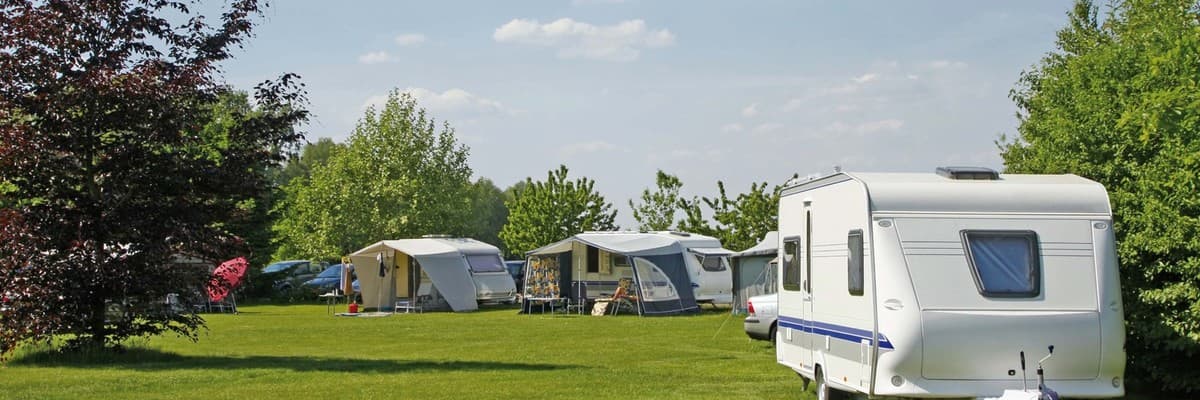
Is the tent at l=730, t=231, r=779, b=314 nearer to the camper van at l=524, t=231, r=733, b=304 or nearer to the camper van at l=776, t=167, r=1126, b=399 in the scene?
the camper van at l=524, t=231, r=733, b=304

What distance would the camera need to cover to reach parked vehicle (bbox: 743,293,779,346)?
1850 cm

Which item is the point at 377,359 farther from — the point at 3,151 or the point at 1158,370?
the point at 1158,370

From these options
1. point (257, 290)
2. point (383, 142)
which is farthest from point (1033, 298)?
point (383, 142)

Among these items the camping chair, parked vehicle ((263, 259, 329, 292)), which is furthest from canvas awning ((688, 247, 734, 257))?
parked vehicle ((263, 259, 329, 292))

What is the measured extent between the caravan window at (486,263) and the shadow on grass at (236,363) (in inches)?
644

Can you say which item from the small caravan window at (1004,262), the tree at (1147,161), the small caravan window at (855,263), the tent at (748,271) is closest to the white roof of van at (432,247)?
the tent at (748,271)

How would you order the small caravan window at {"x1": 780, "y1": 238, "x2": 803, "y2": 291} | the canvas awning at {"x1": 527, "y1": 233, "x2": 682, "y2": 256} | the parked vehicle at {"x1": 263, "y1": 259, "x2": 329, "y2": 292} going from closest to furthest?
the small caravan window at {"x1": 780, "y1": 238, "x2": 803, "y2": 291}
the canvas awning at {"x1": 527, "y1": 233, "x2": 682, "y2": 256}
the parked vehicle at {"x1": 263, "y1": 259, "x2": 329, "y2": 292}

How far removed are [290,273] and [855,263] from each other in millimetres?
32505

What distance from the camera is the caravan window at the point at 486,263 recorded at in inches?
1334

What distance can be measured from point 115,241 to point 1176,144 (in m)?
12.5

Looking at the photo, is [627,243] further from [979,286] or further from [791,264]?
[979,286]

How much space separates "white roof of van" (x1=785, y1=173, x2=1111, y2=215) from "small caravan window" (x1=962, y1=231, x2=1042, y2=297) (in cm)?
21

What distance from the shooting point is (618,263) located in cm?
Answer: 3166

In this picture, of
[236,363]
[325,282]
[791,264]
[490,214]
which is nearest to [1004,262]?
[791,264]
